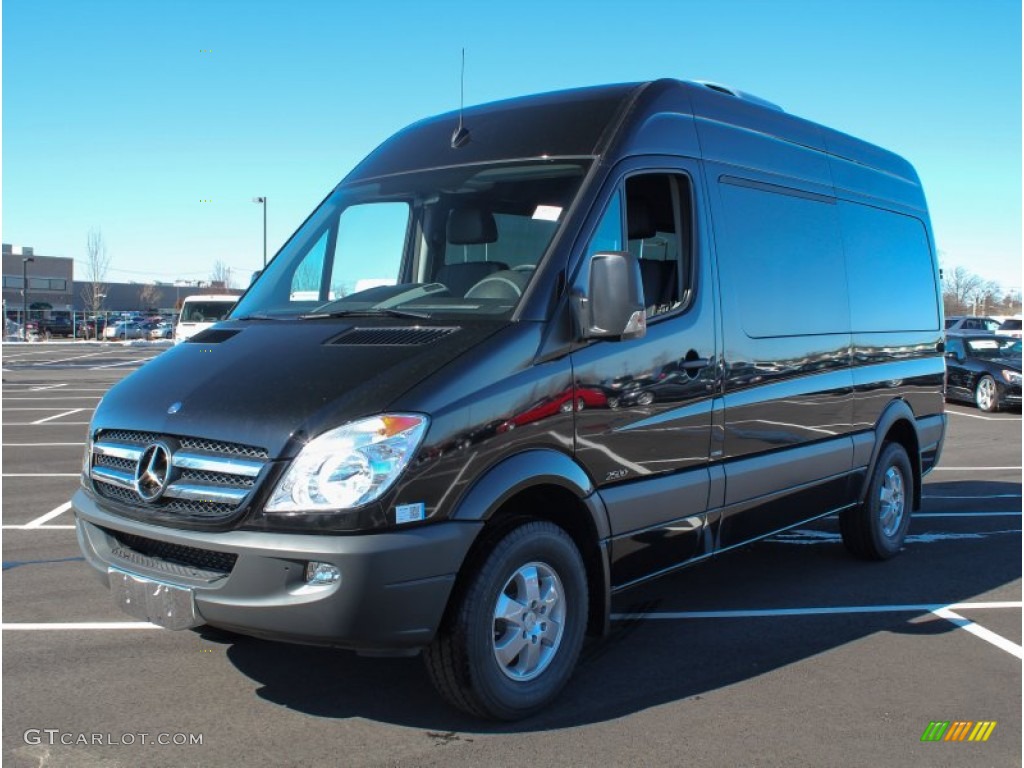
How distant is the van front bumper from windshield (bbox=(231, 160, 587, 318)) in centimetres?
114

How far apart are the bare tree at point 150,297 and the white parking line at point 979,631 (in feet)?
341

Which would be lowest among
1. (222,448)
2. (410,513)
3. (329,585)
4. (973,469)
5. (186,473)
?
(973,469)

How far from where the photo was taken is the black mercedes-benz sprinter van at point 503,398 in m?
3.53

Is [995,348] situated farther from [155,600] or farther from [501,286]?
[155,600]

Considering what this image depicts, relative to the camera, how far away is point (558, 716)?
4.09m

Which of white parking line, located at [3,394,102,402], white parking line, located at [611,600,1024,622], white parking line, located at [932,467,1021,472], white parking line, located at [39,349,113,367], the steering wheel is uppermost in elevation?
the steering wheel

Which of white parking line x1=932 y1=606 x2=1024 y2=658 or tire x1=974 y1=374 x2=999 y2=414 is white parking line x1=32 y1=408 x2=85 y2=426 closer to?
white parking line x1=932 y1=606 x2=1024 y2=658

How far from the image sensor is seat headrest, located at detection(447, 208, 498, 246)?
4.66 m

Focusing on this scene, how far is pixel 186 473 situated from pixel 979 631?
4.32 meters

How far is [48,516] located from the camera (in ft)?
26.3

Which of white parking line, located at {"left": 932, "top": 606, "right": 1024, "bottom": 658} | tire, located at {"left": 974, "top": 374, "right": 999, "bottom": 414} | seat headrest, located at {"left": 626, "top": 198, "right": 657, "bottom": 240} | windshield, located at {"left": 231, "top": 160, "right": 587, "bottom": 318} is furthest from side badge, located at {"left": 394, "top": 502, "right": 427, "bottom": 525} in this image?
tire, located at {"left": 974, "top": 374, "right": 999, "bottom": 414}

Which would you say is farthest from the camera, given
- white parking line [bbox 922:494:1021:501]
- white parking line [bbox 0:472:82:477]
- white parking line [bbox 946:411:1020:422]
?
white parking line [bbox 946:411:1020:422]

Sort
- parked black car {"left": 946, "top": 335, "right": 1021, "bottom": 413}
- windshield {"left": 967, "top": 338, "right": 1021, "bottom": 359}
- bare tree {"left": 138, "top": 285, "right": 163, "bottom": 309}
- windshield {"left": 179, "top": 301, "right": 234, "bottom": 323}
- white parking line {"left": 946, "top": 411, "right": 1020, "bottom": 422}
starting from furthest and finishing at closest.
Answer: bare tree {"left": 138, "top": 285, "right": 163, "bottom": 309}
windshield {"left": 179, "top": 301, "right": 234, "bottom": 323}
windshield {"left": 967, "top": 338, "right": 1021, "bottom": 359}
parked black car {"left": 946, "top": 335, "right": 1021, "bottom": 413}
white parking line {"left": 946, "top": 411, "right": 1020, "bottom": 422}

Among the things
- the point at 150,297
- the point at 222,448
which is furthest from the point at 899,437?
the point at 150,297
